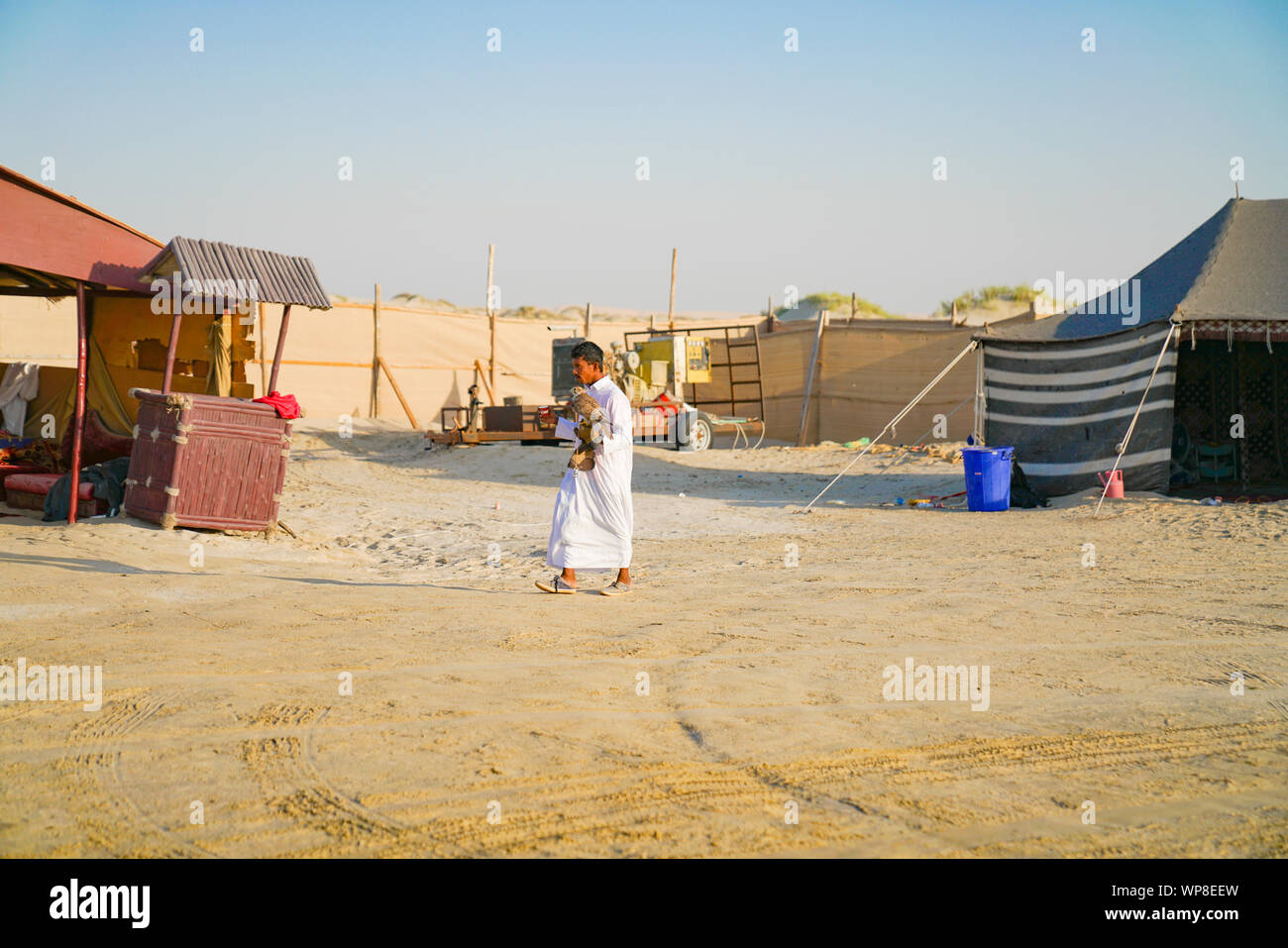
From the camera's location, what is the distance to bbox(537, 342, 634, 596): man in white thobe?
7.43 m

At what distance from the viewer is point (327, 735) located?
4.20m

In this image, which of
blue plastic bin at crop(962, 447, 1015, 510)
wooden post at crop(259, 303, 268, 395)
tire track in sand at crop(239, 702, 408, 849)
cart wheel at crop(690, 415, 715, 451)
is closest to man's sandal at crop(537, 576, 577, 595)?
tire track in sand at crop(239, 702, 408, 849)

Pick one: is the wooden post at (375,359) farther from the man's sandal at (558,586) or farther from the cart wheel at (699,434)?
the man's sandal at (558,586)

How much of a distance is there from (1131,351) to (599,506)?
899 centimetres

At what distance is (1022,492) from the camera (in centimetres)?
1360

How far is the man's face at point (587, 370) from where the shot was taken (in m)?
7.61

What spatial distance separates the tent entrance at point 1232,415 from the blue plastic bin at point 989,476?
121 inches

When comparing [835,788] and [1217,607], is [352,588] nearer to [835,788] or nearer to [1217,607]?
[835,788]

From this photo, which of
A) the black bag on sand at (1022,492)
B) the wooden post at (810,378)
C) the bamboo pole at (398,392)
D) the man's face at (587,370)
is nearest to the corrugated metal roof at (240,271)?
the man's face at (587,370)

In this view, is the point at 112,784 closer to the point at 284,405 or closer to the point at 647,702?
the point at 647,702

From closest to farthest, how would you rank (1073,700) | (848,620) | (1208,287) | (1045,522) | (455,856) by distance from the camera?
(455,856) < (1073,700) < (848,620) < (1045,522) < (1208,287)

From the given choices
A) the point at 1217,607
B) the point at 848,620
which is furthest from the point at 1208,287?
the point at 848,620

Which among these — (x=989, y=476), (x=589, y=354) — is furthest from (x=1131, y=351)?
(x=589, y=354)

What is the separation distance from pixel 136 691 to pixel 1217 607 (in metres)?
6.55
